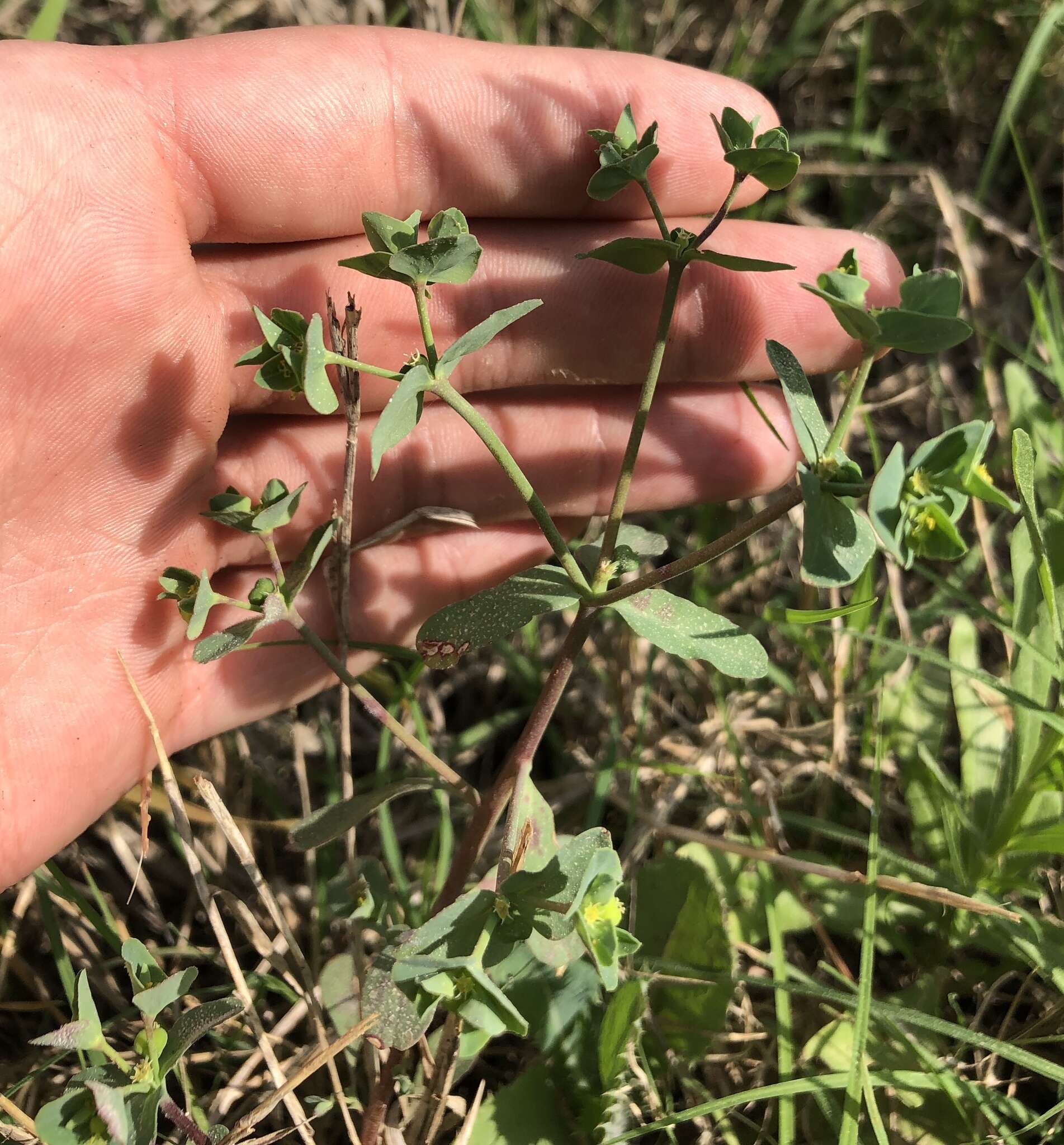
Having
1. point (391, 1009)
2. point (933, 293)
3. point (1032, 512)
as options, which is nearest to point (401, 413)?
point (933, 293)

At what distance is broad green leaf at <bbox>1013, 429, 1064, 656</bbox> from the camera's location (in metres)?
1.84

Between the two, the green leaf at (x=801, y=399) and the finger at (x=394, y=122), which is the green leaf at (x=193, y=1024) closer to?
the green leaf at (x=801, y=399)

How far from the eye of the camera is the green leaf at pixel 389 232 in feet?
5.84

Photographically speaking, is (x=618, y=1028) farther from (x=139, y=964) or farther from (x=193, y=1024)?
(x=139, y=964)

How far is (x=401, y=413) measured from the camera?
5.77 ft

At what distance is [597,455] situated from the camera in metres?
2.72

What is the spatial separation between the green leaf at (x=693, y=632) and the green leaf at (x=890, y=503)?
437mm

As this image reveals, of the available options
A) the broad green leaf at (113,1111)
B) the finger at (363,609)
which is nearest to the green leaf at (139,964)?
the broad green leaf at (113,1111)

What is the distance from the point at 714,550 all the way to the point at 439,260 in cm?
73

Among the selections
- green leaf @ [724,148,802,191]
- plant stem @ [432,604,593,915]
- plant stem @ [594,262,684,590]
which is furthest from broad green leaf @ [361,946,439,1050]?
green leaf @ [724,148,802,191]

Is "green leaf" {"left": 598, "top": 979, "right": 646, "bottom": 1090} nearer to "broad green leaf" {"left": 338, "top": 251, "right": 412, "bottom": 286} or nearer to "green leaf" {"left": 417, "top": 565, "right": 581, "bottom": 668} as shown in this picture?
"green leaf" {"left": 417, "top": 565, "right": 581, "bottom": 668}

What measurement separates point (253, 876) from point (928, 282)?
1.79 m

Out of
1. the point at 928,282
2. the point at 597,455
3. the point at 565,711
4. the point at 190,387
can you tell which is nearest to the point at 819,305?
the point at 597,455

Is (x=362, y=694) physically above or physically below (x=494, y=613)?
below
